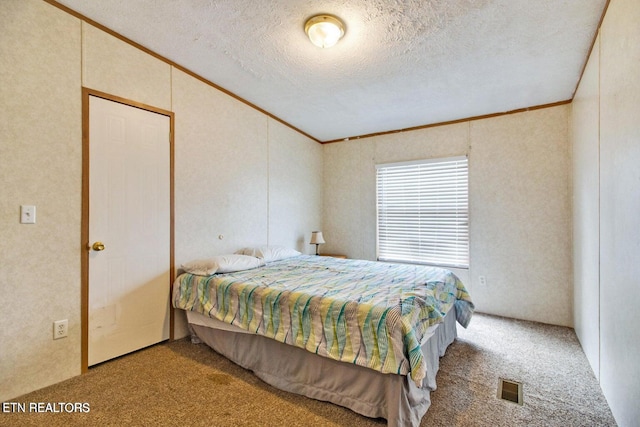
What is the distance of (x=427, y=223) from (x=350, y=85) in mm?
2127

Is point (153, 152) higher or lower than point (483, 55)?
lower

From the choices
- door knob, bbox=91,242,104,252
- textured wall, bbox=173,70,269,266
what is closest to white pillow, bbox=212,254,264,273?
textured wall, bbox=173,70,269,266

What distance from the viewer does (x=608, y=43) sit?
1.84 m

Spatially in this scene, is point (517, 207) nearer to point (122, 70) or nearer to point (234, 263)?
point (234, 263)

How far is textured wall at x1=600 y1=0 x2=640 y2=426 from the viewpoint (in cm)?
142

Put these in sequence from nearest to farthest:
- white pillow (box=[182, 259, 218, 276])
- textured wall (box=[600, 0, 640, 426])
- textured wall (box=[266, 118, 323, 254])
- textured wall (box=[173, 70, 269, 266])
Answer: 1. textured wall (box=[600, 0, 640, 426])
2. white pillow (box=[182, 259, 218, 276])
3. textured wall (box=[173, 70, 269, 266])
4. textured wall (box=[266, 118, 323, 254])

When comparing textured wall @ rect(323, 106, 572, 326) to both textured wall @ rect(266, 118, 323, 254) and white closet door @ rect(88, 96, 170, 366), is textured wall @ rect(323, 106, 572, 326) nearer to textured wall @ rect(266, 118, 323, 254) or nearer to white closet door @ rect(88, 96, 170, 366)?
textured wall @ rect(266, 118, 323, 254)

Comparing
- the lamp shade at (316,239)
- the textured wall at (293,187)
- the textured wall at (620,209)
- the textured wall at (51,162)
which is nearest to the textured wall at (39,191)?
the textured wall at (51,162)

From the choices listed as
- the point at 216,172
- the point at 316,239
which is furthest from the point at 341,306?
the point at 316,239

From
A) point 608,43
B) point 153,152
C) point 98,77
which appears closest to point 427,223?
point 608,43

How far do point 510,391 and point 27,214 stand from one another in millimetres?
3561

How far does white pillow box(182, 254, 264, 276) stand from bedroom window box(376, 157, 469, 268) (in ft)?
7.35

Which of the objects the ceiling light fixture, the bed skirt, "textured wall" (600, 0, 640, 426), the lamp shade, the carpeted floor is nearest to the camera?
"textured wall" (600, 0, 640, 426)

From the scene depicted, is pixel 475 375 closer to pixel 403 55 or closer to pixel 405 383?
pixel 405 383
